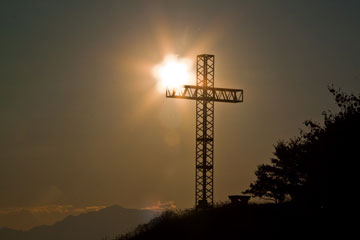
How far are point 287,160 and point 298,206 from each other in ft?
60.6

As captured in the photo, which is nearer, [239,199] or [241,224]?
[241,224]

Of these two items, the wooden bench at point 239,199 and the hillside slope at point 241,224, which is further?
the wooden bench at point 239,199

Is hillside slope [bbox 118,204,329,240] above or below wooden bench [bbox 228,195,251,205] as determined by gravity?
below

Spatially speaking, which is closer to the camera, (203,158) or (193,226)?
(193,226)

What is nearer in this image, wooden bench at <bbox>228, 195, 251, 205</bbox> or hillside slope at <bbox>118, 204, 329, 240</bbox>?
hillside slope at <bbox>118, 204, 329, 240</bbox>

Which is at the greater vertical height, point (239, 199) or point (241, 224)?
point (239, 199)

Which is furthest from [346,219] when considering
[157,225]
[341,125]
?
[157,225]

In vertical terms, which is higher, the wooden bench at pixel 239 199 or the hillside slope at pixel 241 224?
the wooden bench at pixel 239 199

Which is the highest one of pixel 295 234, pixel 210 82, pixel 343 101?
pixel 210 82

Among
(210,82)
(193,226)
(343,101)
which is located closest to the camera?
(343,101)

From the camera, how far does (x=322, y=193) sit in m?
39.8

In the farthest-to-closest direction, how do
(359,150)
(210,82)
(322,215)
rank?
(210,82) < (322,215) < (359,150)

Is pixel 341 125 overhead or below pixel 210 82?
below

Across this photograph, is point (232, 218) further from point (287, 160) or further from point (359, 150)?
point (287, 160)
